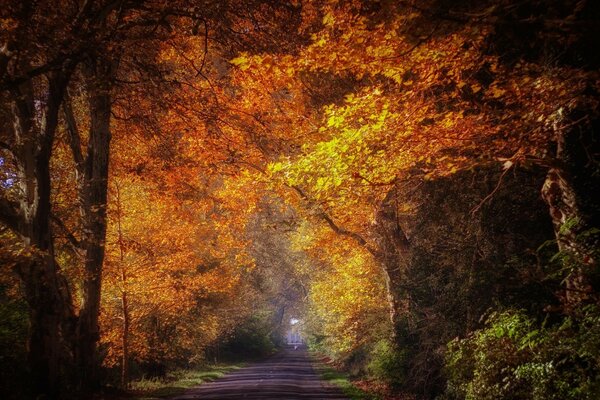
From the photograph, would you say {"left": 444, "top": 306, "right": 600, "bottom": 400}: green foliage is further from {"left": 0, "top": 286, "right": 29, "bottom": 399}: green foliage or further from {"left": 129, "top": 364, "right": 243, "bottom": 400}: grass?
{"left": 129, "top": 364, "right": 243, "bottom": 400}: grass

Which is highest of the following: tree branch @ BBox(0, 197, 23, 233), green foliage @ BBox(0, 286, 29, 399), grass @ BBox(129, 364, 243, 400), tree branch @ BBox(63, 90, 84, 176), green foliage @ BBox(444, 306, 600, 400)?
tree branch @ BBox(63, 90, 84, 176)

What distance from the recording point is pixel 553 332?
7.79m

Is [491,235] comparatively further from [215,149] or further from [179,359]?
[179,359]

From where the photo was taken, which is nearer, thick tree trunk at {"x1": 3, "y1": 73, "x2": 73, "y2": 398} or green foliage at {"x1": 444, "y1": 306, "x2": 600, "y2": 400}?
green foliage at {"x1": 444, "y1": 306, "x2": 600, "y2": 400}

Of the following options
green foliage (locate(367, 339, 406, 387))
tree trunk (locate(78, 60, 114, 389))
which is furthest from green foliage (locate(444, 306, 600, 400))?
tree trunk (locate(78, 60, 114, 389))

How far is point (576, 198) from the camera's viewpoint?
838 centimetres

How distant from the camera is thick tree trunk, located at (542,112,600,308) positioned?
7.63m

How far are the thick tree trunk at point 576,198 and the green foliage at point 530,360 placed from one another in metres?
0.69

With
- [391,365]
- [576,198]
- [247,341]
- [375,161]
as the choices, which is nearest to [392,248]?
[391,365]

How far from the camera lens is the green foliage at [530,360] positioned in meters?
6.66

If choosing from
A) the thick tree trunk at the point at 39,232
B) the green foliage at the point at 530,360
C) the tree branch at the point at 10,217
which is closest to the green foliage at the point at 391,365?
the green foliage at the point at 530,360

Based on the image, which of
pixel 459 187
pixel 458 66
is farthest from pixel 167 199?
pixel 458 66

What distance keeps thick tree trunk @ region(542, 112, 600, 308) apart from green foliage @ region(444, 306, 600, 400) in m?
0.69

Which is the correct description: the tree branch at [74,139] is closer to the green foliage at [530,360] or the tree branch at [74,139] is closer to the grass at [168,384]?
the grass at [168,384]
